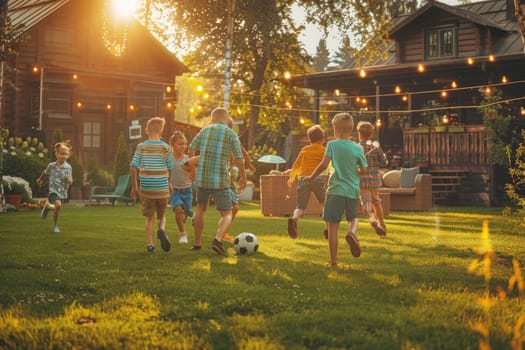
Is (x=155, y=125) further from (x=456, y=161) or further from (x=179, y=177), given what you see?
(x=456, y=161)

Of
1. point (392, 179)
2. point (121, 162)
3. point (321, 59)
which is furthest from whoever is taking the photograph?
point (321, 59)

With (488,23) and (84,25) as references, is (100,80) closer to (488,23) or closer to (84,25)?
(84,25)

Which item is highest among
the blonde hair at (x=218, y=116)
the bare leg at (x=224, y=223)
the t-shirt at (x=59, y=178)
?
the blonde hair at (x=218, y=116)

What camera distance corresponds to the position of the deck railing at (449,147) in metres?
22.6

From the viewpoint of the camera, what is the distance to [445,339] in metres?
4.07

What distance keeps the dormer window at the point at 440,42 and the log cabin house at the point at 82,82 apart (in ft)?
38.6

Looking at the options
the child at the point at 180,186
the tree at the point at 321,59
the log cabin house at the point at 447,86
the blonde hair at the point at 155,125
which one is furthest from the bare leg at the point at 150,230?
the tree at the point at 321,59

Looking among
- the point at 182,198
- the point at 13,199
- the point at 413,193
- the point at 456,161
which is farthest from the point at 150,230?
the point at 456,161

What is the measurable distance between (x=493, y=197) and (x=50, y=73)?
19.0 metres

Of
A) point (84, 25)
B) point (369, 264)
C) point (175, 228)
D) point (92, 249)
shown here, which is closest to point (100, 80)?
point (84, 25)

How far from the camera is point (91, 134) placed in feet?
104

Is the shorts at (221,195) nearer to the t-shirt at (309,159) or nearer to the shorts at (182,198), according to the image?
the shorts at (182,198)

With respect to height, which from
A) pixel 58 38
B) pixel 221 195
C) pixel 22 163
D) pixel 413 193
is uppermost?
pixel 58 38

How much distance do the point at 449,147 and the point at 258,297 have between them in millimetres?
19214
